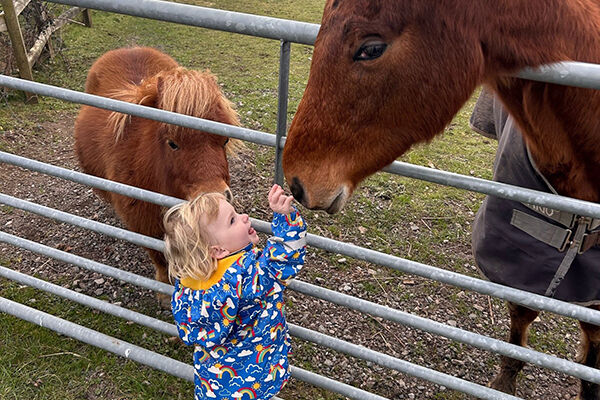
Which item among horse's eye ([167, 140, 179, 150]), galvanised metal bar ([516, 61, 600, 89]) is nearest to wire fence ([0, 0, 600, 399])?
galvanised metal bar ([516, 61, 600, 89])

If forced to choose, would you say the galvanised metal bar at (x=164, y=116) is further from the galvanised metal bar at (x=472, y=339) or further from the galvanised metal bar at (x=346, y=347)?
the galvanised metal bar at (x=346, y=347)

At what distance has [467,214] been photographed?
4.24m

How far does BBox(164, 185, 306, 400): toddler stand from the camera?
5.16 ft

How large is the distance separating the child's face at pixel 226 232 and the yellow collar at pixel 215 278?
0.07 feet

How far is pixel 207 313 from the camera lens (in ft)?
5.17

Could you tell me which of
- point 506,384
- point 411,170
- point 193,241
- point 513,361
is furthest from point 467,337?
point 506,384

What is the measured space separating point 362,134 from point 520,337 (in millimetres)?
1868

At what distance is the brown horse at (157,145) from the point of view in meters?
2.66

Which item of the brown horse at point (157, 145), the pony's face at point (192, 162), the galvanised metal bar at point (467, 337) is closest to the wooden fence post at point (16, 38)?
the brown horse at point (157, 145)

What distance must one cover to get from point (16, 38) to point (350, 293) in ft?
14.8

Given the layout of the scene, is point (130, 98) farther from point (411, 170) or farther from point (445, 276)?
point (445, 276)

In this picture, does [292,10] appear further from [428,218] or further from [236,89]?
[428,218]

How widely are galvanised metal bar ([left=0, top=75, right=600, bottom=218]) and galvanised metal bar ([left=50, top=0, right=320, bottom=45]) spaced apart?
328 mm

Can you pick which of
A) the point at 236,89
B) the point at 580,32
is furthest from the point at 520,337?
the point at 236,89
